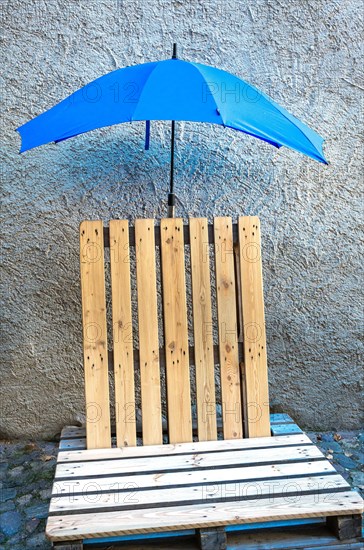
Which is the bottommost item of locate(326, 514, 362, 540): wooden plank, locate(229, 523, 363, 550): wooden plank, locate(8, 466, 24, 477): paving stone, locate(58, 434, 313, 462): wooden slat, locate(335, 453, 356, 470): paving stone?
locate(335, 453, 356, 470): paving stone

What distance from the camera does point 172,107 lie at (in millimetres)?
2066

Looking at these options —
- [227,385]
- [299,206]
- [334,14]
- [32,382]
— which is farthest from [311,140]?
[32,382]

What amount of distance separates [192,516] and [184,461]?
0.43 meters

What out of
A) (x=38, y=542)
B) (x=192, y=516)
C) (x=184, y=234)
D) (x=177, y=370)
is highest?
(x=184, y=234)

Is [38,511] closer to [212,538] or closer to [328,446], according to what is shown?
[212,538]

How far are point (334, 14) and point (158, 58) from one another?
1.11 meters

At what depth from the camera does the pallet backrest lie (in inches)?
97.0

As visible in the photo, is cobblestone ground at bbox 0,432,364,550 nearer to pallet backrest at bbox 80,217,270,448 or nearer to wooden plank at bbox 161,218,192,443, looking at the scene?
pallet backrest at bbox 80,217,270,448

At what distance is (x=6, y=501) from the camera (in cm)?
258

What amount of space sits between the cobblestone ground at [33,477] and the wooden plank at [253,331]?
2.09ft

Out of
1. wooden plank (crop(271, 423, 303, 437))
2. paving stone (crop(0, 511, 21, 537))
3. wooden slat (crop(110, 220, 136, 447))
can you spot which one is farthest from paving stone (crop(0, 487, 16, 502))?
wooden plank (crop(271, 423, 303, 437))

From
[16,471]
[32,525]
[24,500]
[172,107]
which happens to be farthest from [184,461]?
[172,107]

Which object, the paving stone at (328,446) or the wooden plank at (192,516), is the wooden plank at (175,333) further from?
the paving stone at (328,446)

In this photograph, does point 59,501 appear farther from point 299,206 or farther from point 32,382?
point 299,206
